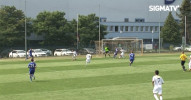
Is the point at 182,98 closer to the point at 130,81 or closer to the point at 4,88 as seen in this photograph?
the point at 130,81

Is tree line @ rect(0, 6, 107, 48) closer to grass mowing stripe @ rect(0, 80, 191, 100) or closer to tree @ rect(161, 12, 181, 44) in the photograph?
tree @ rect(161, 12, 181, 44)

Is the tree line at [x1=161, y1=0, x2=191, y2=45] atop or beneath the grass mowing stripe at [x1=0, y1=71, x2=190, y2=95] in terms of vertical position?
atop

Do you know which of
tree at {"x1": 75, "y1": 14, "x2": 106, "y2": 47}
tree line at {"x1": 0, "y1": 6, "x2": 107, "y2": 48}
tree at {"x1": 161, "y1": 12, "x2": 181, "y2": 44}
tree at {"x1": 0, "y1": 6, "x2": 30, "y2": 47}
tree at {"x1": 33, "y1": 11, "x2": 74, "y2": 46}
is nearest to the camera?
tree at {"x1": 0, "y1": 6, "x2": 30, "y2": 47}

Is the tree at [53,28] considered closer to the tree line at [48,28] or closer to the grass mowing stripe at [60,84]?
the tree line at [48,28]

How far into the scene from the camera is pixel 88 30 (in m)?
68.4

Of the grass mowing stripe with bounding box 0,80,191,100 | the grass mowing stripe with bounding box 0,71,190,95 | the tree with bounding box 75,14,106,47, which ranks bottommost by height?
the grass mowing stripe with bounding box 0,80,191,100

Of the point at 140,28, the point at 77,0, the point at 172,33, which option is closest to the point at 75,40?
the point at 77,0

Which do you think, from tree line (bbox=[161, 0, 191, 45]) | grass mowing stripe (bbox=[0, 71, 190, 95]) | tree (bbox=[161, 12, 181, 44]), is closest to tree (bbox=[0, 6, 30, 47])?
tree (bbox=[161, 12, 181, 44])

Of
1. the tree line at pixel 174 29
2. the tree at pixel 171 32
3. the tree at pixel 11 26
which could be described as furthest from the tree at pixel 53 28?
the tree line at pixel 174 29

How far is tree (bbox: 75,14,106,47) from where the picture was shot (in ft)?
224

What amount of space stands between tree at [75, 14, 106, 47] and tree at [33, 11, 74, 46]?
2.37 m

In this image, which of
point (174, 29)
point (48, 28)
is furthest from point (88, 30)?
point (174, 29)

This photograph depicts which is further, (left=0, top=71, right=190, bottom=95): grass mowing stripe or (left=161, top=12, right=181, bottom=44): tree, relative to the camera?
(left=161, top=12, right=181, bottom=44): tree

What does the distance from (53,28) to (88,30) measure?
7326mm
